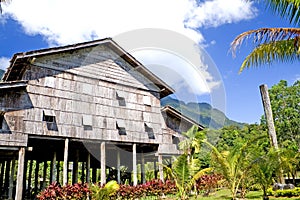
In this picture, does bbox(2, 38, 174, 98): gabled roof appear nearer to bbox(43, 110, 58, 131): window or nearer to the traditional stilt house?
the traditional stilt house

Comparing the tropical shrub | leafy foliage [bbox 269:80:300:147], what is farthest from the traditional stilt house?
leafy foliage [bbox 269:80:300:147]

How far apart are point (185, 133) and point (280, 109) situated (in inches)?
1249

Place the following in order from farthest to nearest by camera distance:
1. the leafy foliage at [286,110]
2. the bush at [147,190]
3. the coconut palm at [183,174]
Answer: the leafy foliage at [286,110], the bush at [147,190], the coconut palm at [183,174]

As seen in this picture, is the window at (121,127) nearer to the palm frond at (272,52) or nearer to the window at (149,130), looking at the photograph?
the window at (149,130)

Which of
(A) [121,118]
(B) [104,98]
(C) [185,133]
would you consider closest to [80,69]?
(B) [104,98]

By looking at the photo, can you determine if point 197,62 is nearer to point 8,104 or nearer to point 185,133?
point 185,133

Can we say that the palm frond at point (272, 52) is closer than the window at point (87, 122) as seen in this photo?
Yes

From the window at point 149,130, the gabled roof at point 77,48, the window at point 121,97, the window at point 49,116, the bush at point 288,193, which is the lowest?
the bush at point 288,193

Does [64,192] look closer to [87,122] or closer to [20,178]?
[20,178]

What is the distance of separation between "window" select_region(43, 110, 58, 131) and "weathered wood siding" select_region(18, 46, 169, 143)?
0.40 ft

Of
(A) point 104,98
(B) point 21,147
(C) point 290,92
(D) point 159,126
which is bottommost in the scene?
(B) point 21,147

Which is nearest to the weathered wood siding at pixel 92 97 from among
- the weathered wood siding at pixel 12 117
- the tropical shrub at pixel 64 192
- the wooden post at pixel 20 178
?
the weathered wood siding at pixel 12 117

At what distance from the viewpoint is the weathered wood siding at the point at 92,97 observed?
15102mm

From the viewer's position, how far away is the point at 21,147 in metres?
13.9
